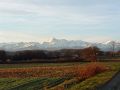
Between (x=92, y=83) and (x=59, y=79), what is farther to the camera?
(x=59, y=79)

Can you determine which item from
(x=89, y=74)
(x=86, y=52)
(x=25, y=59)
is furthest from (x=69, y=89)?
(x=86, y=52)

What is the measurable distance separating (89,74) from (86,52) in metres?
71.4

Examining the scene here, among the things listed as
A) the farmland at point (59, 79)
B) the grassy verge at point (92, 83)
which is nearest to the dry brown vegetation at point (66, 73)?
the farmland at point (59, 79)

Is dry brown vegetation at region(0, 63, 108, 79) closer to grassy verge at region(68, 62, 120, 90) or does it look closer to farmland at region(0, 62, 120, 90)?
farmland at region(0, 62, 120, 90)

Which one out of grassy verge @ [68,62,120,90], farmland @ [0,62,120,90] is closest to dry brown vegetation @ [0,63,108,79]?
farmland @ [0,62,120,90]

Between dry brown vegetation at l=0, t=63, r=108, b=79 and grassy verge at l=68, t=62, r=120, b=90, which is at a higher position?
dry brown vegetation at l=0, t=63, r=108, b=79

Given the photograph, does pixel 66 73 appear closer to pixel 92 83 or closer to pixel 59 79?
pixel 59 79

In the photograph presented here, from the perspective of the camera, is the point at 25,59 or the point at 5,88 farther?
the point at 25,59

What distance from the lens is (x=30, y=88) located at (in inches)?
1080

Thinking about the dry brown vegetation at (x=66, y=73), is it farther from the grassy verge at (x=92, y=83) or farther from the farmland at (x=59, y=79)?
the grassy verge at (x=92, y=83)

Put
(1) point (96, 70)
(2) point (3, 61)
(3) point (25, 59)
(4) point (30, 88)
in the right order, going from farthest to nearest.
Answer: (3) point (25, 59) → (2) point (3, 61) → (1) point (96, 70) → (4) point (30, 88)

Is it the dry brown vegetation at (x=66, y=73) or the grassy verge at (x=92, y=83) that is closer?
the grassy verge at (x=92, y=83)

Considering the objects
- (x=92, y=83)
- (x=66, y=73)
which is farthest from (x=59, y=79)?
(x=66, y=73)

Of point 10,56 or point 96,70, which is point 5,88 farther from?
point 10,56
